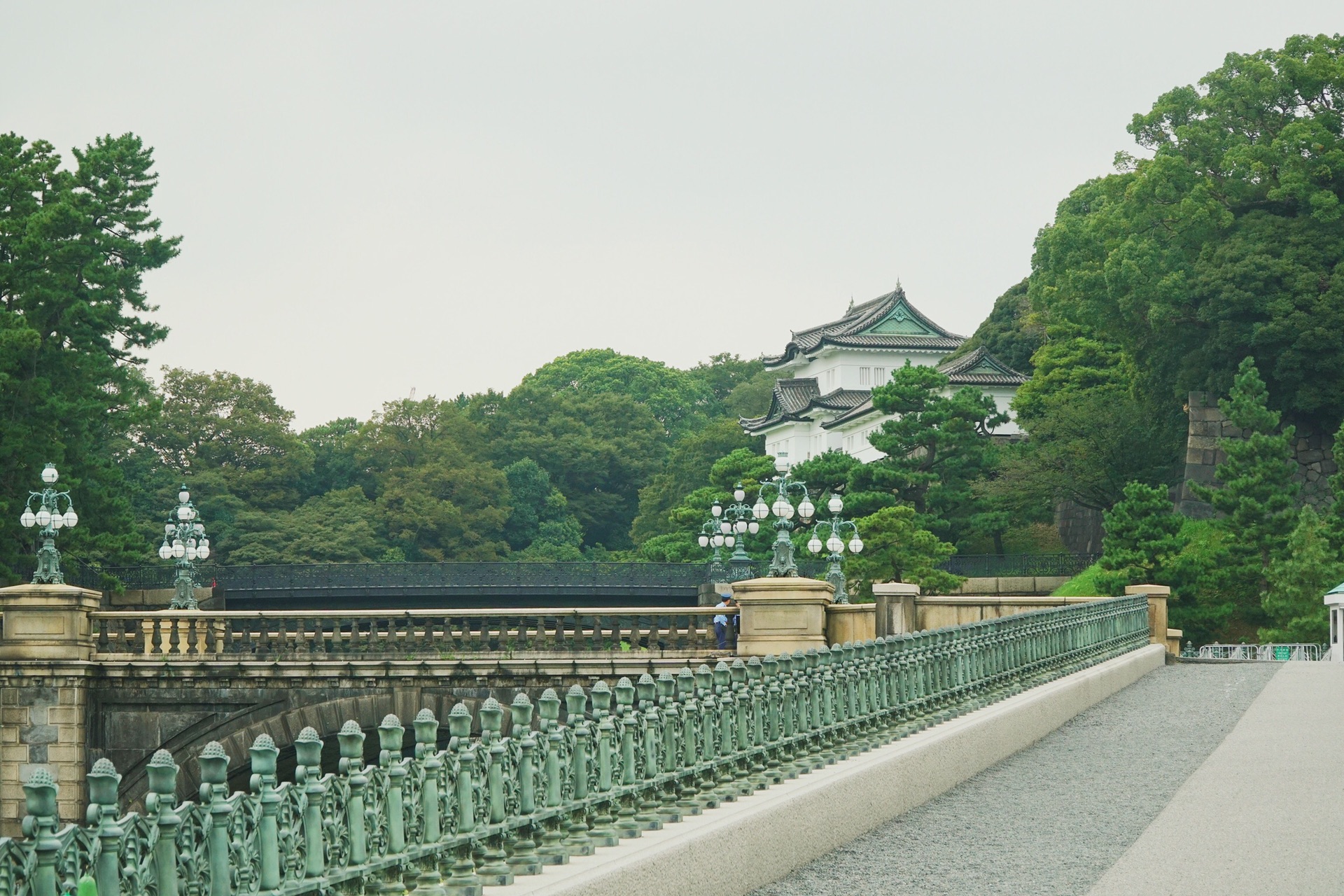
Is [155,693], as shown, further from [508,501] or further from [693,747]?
[508,501]

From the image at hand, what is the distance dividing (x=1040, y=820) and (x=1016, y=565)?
180 ft

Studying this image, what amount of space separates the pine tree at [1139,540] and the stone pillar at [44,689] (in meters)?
31.4

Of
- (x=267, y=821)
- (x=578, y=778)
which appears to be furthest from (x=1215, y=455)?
(x=267, y=821)

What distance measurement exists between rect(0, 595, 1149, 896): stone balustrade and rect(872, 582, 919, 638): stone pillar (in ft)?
45.3

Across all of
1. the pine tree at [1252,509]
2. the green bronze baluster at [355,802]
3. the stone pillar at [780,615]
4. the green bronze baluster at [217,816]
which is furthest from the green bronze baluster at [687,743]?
the pine tree at [1252,509]

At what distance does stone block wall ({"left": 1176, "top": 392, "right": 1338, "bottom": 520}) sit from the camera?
60125 millimetres

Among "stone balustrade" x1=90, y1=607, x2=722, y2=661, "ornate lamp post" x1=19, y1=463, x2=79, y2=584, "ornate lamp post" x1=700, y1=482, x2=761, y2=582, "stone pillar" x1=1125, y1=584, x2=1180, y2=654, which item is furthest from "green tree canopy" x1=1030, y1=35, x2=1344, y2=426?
"ornate lamp post" x1=19, y1=463, x2=79, y2=584

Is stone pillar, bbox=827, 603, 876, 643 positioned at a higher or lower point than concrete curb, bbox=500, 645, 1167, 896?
Answer: higher

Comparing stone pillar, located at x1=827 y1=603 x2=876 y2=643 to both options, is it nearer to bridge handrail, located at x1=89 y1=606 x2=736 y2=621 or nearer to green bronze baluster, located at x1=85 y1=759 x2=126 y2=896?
bridge handrail, located at x1=89 y1=606 x2=736 y2=621

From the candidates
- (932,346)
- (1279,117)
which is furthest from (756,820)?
(932,346)

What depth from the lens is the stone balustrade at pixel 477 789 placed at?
5.59 metres

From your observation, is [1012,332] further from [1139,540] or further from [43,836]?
[43,836]

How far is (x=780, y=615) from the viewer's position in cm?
2683

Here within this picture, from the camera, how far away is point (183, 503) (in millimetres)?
40969
